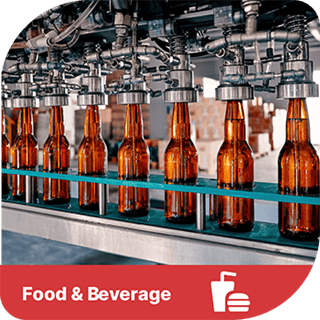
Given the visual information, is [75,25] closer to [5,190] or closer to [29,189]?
[29,189]

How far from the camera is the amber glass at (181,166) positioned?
2.32 feet

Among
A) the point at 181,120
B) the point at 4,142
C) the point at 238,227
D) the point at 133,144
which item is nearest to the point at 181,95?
the point at 181,120

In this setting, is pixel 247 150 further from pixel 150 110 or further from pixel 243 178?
pixel 150 110

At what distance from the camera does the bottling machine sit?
59cm

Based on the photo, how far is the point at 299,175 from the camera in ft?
2.04

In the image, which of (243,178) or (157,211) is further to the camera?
(157,211)

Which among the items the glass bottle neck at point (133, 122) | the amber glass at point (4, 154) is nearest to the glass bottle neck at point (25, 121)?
the amber glass at point (4, 154)

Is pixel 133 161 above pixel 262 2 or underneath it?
underneath

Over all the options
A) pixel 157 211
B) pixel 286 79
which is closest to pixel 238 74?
pixel 286 79

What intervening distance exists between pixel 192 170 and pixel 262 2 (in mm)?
334

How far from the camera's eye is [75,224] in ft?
2.63

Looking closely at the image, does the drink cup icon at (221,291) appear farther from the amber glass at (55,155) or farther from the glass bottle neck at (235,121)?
the amber glass at (55,155)

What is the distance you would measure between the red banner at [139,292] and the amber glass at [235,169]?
9 centimetres

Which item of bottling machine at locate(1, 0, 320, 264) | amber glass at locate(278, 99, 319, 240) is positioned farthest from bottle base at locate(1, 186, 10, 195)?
amber glass at locate(278, 99, 319, 240)
